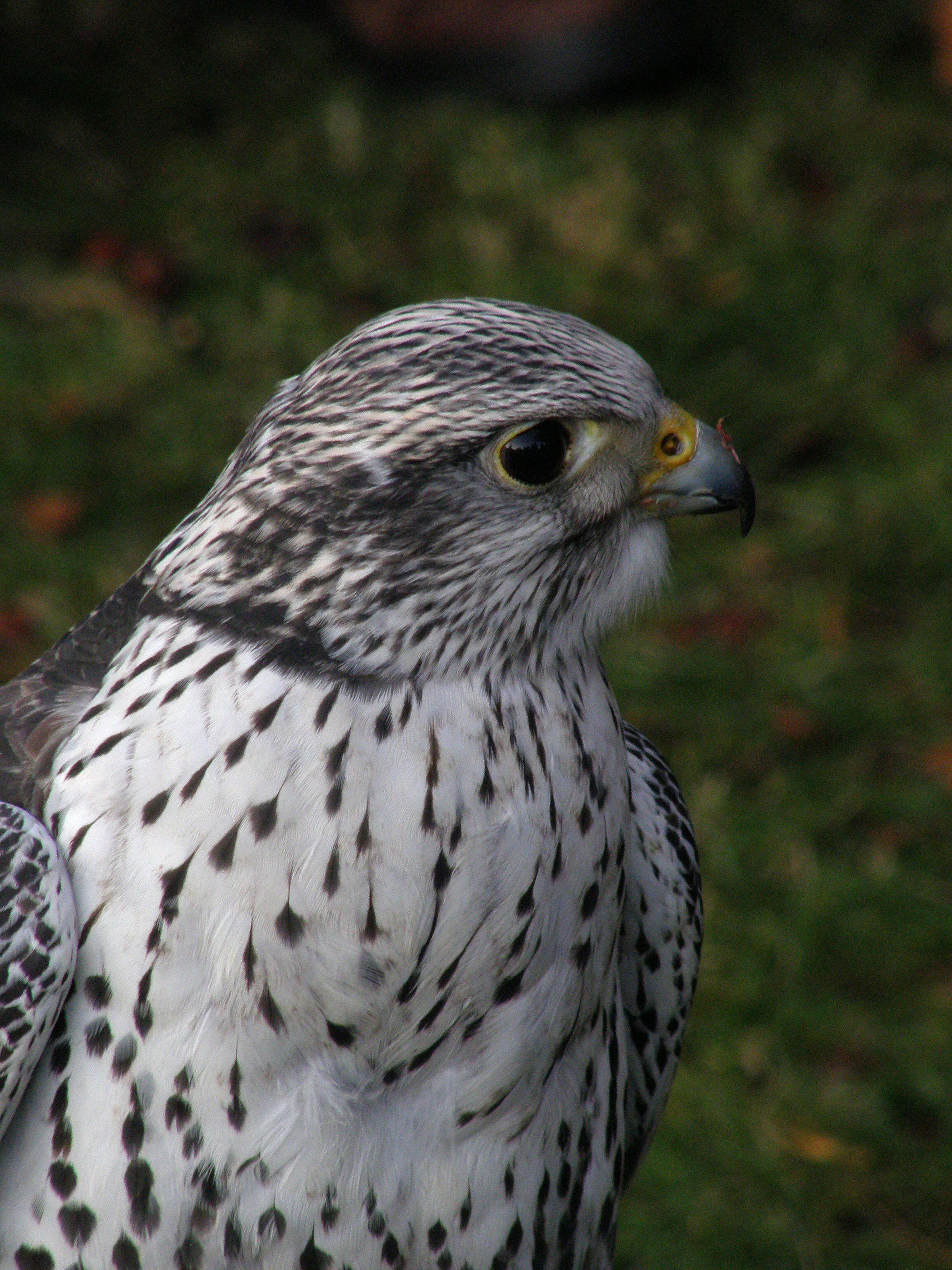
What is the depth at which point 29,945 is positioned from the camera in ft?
6.38

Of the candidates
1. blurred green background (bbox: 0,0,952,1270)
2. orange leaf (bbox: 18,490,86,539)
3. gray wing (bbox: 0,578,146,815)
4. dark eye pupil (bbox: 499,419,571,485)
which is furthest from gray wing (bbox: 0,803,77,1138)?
orange leaf (bbox: 18,490,86,539)

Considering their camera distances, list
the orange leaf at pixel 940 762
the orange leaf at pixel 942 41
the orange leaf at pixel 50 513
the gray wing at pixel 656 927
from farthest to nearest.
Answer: the orange leaf at pixel 942 41 → the orange leaf at pixel 50 513 → the orange leaf at pixel 940 762 → the gray wing at pixel 656 927

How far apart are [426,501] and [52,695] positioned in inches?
23.2

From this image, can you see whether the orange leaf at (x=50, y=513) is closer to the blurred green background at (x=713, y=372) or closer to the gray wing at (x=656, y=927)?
the blurred green background at (x=713, y=372)

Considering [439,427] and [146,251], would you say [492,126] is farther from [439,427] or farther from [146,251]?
[439,427]

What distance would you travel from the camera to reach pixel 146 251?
629cm

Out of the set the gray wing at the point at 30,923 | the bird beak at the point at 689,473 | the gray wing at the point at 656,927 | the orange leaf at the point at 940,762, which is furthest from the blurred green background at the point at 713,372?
the gray wing at the point at 30,923

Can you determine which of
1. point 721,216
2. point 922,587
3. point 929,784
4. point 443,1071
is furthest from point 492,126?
point 443,1071

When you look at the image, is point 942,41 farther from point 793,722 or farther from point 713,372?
point 793,722

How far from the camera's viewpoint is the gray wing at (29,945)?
194 centimetres

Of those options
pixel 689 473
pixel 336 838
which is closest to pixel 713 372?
pixel 689 473

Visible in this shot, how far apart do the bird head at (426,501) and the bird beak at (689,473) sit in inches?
2.6

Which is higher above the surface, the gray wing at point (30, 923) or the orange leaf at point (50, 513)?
the gray wing at point (30, 923)

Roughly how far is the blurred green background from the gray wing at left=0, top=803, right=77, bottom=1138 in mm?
1483
